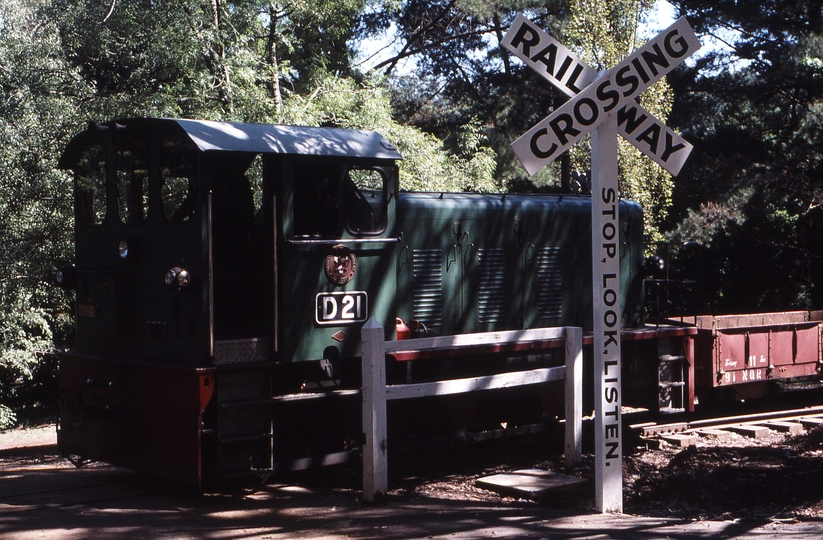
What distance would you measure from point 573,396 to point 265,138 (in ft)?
11.7

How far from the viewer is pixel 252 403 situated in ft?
22.1

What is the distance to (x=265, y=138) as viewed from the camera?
7031 millimetres

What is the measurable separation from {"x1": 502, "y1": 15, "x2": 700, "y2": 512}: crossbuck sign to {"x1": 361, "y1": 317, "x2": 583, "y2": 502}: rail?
1.56 metres

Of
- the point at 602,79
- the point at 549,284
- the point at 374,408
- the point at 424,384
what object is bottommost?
the point at 374,408

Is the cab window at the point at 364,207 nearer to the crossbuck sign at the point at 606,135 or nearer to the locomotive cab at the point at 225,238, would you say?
the locomotive cab at the point at 225,238

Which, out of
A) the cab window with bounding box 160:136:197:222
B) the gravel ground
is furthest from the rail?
the cab window with bounding box 160:136:197:222

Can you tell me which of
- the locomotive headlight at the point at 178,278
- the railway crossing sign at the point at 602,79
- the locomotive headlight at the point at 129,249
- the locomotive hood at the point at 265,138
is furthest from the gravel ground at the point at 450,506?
the locomotive hood at the point at 265,138

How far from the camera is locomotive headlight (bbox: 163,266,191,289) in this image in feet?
22.0

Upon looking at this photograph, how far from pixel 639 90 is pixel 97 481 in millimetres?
5681

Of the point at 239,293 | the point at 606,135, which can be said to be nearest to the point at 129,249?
the point at 239,293

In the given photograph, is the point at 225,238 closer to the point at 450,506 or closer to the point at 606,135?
the point at 450,506

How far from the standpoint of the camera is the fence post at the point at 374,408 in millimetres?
6543

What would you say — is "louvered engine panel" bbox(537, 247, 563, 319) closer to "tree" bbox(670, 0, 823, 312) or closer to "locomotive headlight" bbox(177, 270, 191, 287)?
"locomotive headlight" bbox(177, 270, 191, 287)

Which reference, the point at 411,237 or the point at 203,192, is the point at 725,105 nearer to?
the point at 411,237
